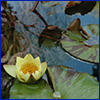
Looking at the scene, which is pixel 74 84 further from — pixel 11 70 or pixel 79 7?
pixel 79 7

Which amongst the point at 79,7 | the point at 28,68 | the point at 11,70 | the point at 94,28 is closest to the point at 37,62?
the point at 28,68

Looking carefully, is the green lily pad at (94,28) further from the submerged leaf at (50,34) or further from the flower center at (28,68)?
the flower center at (28,68)

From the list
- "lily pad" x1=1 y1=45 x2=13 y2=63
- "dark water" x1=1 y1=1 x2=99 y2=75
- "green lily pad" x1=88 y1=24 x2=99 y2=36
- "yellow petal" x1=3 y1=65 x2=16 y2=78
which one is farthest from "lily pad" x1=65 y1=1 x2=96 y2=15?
"yellow petal" x1=3 y1=65 x2=16 y2=78

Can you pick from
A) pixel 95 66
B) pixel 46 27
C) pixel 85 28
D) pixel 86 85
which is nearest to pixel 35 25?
pixel 46 27

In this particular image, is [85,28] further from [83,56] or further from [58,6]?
[58,6]

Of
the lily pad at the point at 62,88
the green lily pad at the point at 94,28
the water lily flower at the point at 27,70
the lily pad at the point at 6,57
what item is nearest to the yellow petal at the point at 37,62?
the water lily flower at the point at 27,70

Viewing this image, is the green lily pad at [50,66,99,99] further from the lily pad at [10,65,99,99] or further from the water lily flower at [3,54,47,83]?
the water lily flower at [3,54,47,83]
